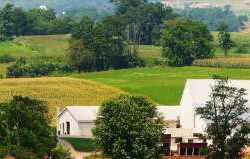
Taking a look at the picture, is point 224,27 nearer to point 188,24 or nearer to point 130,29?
point 188,24

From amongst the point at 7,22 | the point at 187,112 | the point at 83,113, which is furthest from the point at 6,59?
the point at 187,112


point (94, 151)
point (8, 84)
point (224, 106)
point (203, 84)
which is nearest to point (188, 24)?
point (8, 84)

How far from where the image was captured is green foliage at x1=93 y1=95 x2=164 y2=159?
47.7m

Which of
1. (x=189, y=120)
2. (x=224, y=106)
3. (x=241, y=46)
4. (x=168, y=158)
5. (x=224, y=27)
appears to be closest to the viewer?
(x=224, y=106)

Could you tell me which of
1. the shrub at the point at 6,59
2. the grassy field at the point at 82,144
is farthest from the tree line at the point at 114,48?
the grassy field at the point at 82,144

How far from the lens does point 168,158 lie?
53.2m

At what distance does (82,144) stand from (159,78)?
37223 millimetres

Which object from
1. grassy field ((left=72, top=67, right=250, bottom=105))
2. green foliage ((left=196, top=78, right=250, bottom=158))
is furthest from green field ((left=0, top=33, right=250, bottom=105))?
green foliage ((left=196, top=78, right=250, bottom=158))

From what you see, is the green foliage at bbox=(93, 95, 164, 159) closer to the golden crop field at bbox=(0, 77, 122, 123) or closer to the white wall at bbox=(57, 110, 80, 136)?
the white wall at bbox=(57, 110, 80, 136)

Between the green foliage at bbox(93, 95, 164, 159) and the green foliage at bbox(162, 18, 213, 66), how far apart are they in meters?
65.7

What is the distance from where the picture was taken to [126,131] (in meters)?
48.2

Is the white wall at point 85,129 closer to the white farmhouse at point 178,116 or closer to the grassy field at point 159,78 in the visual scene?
the white farmhouse at point 178,116

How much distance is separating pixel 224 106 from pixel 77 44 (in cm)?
7375

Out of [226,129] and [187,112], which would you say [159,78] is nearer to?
[187,112]
